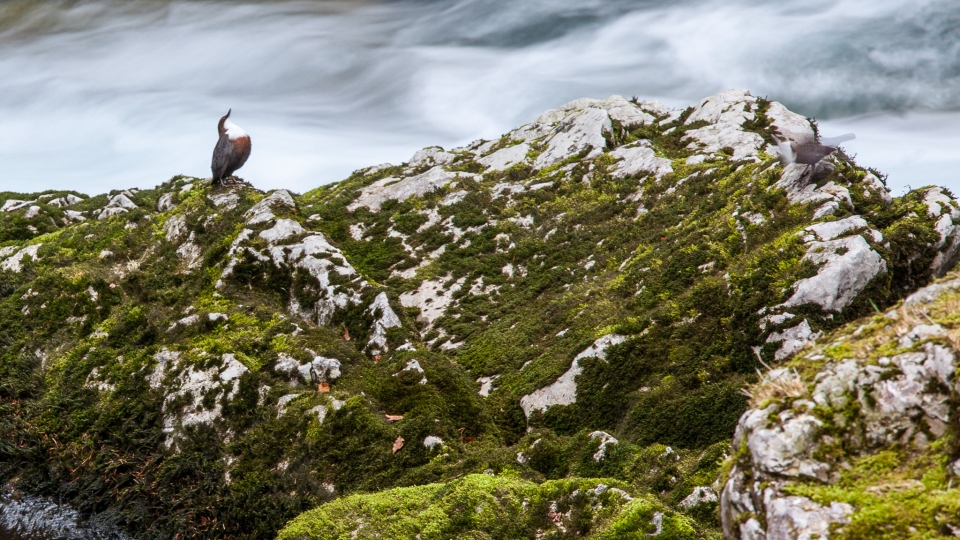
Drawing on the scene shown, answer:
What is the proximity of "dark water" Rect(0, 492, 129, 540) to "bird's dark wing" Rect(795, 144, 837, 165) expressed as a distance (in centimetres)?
1725

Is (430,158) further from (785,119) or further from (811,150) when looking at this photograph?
A: (811,150)

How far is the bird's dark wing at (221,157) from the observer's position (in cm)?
2316

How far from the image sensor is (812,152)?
15320 mm

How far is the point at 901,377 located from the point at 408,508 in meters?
7.09

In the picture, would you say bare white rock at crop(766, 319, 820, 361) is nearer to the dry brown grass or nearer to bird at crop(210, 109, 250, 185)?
the dry brown grass

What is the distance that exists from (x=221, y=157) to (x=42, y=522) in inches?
550

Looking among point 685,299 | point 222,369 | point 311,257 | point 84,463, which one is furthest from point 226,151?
point 685,299

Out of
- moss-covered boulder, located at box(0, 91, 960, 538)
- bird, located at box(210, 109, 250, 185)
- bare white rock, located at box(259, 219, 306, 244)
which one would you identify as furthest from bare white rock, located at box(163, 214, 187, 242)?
bare white rock, located at box(259, 219, 306, 244)

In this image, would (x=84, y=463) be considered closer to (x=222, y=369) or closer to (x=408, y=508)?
(x=222, y=369)

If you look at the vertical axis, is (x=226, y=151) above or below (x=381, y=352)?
above

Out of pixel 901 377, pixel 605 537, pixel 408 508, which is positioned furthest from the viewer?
pixel 408 508

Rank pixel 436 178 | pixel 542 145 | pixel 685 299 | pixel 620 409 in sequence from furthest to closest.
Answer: pixel 542 145 → pixel 436 178 → pixel 685 299 → pixel 620 409

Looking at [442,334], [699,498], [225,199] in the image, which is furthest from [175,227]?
[699,498]

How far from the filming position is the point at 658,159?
22844mm
